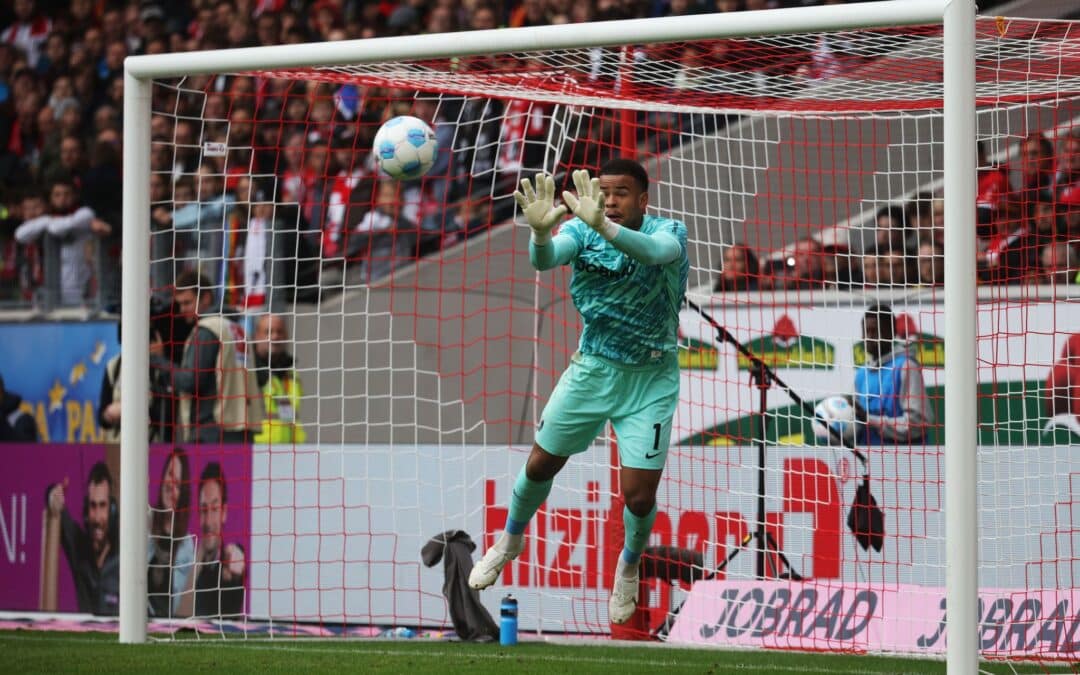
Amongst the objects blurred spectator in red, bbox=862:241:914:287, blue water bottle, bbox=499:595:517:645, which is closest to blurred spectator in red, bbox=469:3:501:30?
blurred spectator in red, bbox=862:241:914:287

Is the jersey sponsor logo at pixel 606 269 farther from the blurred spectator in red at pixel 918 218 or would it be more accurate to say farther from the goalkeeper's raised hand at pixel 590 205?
the blurred spectator in red at pixel 918 218

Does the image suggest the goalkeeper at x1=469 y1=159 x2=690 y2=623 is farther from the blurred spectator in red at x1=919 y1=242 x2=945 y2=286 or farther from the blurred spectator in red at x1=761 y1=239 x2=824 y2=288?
the blurred spectator in red at x1=919 y1=242 x2=945 y2=286

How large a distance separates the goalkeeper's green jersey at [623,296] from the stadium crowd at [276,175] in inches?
70.3

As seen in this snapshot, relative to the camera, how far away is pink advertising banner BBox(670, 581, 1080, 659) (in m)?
8.05

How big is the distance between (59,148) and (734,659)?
866cm

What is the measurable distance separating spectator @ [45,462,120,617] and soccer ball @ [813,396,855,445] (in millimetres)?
4957

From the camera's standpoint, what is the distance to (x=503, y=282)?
10805mm

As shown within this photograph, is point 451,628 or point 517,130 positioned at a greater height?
point 517,130

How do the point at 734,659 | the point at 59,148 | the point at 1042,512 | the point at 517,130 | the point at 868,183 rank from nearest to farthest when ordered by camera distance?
1. the point at 734,659
2. the point at 1042,512
3. the point at 868,183
4. the point at 517,130
5. the point at 59,148

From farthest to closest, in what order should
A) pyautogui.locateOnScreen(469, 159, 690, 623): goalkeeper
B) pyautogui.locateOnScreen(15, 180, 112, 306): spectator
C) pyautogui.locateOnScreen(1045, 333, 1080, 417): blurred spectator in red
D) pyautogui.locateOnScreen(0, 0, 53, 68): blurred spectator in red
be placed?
pyautogui.locateOnScreen(0, 0, 53, 68): blurred spectator in red → pyautogui.locateOnScreen(15, 180, 112, 306): spectator → pyautogui.locateOnScreen(1045, 333, 1080, 417): blurred spectator in red → pyautogui.locateOnScreen(469, 159, 690, 623): goalkeeper

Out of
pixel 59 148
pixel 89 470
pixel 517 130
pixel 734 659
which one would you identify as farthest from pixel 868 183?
pixel 59 148

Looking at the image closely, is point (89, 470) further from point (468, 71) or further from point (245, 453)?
point (468, 71)

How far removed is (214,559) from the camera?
10.0 metres

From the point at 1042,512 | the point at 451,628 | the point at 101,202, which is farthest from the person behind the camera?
the point at 101,202
